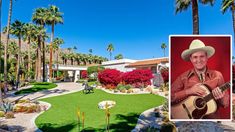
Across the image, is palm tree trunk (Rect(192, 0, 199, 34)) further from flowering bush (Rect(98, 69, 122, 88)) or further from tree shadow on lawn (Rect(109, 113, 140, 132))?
flowering bush (Rect(98, 69, 122, 88))

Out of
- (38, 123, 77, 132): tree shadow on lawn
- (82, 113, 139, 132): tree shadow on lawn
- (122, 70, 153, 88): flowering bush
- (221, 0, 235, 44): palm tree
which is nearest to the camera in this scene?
(82, 113, 139, 132): tree shadow on lawn

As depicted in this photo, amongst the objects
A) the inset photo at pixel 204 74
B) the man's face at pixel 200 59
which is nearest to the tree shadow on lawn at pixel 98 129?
the inset photo at pixel 204 74

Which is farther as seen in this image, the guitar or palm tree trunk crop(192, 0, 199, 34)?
palm tree trunk crop(192, 0, 199, 34)

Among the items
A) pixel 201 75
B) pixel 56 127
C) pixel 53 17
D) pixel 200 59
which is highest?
pixel 53 17

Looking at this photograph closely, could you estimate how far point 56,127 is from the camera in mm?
10680

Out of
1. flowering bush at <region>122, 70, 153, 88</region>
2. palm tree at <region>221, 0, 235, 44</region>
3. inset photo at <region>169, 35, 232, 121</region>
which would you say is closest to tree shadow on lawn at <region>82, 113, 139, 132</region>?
inset photo at <region>169, 35, 232, 121</region>

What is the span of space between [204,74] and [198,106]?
0.62 m

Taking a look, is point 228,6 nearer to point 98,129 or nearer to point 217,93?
point 98,129

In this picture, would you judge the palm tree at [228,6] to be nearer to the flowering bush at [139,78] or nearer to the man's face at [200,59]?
the flowering bush at [139,78]

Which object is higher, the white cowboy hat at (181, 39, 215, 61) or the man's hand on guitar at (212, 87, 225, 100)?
the white cowboy hat at (181, 39, 215, 61)

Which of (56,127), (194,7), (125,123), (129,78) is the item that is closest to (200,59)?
(125,123)

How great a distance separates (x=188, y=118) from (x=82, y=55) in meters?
93.5

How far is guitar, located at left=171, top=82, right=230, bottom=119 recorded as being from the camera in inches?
174

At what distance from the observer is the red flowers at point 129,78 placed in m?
30.8
